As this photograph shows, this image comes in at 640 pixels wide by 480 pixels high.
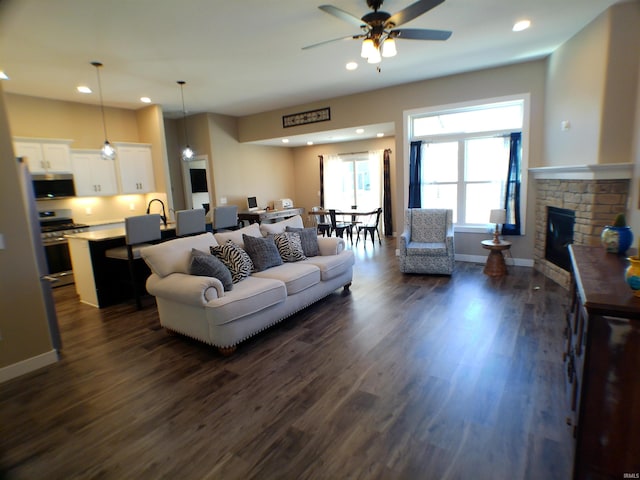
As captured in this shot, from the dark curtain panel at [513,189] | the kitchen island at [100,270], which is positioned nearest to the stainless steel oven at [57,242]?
the kitchen island at [100,270]

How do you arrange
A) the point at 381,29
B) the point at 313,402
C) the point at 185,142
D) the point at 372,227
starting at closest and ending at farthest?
the point at 313,402, the point at 381,29, the point at 372,227, the point at 185,142

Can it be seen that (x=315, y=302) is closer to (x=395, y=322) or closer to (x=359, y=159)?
(x=395, y=322)

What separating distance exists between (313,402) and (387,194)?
704cm

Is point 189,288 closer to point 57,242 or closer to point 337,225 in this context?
point 57,242

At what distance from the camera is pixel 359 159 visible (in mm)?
9109

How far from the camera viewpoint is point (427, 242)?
5383mm

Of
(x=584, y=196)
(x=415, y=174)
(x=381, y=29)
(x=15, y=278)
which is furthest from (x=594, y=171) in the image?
(x=15, y=278)

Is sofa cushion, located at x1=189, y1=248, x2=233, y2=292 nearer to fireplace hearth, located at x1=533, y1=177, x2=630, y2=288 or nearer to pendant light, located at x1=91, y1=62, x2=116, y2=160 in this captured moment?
pendant light, located at x1=91, y1=62, x2=116, y2=160

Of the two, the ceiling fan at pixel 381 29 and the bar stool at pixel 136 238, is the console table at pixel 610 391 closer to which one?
the ceiling fan at pixel 381 29

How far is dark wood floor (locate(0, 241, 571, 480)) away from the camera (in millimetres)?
1822

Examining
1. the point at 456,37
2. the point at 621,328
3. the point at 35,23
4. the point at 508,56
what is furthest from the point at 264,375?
the point at 508,56


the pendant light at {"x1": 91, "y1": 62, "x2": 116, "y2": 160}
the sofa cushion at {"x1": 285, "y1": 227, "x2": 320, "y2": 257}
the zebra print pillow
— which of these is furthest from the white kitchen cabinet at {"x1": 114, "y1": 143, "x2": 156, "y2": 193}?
the zebra print pillow

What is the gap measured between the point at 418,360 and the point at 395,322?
76 cm

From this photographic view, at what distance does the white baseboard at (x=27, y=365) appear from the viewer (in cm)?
277
